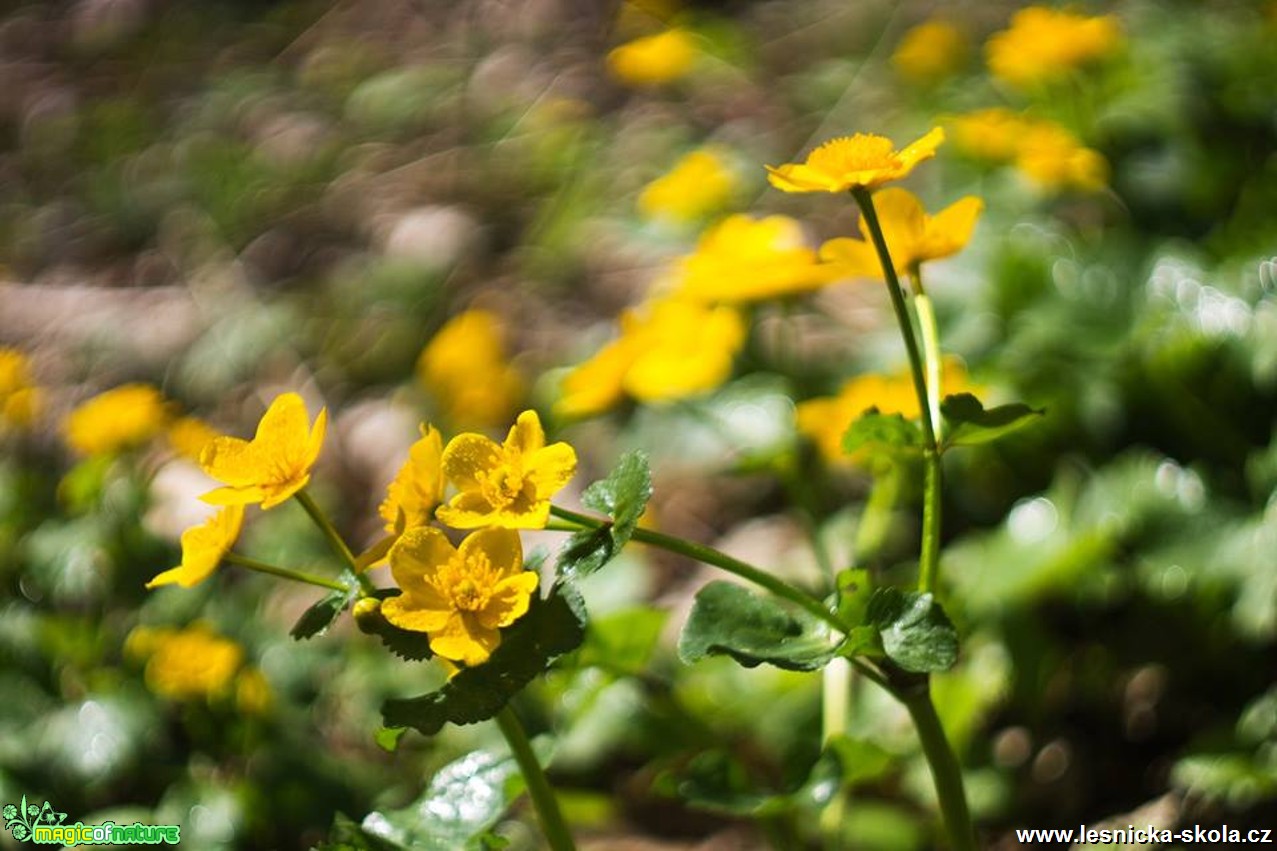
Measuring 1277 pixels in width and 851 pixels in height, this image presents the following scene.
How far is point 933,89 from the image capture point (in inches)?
114

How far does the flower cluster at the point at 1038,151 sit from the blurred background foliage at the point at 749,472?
16mm

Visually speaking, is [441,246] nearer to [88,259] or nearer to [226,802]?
[88,259]

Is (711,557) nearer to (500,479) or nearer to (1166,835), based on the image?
(500,479)

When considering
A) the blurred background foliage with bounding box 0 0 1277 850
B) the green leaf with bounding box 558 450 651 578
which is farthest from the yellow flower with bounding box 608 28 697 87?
the green leaf with bounding box 558 450 651 578

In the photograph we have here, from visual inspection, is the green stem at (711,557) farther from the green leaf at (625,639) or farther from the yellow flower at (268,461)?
the green leaf at (625,639)

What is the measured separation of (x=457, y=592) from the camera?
89 centimetres

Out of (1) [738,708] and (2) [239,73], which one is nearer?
(1) [738,708]

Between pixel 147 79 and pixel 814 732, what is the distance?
3830mm

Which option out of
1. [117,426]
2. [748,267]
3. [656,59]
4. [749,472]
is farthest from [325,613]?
[656,59]

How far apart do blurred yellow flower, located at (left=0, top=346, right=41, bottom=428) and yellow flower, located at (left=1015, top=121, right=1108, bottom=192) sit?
5.48 ft

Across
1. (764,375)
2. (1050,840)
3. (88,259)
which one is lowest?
(88,259)

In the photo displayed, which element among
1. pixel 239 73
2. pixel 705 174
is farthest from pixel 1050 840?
pixel 239 73

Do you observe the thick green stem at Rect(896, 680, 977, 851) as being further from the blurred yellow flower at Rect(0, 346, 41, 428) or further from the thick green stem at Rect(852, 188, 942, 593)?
the blurred yellow flower at Rect(0, 346, 41, 428)

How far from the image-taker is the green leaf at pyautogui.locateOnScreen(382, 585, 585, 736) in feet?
2.90
